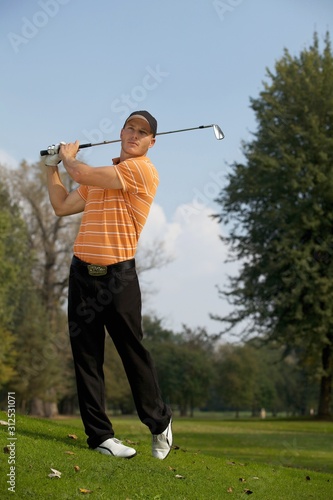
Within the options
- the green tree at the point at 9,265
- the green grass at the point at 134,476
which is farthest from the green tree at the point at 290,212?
the green grass at the point at 134,476

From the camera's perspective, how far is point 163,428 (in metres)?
5.62

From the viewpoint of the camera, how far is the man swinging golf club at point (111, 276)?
5.25m

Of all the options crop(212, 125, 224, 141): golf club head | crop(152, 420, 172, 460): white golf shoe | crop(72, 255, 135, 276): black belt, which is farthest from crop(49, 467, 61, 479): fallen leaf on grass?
crop(212, 125, 224, 141): golf club head

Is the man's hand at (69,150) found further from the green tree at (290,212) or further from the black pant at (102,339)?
the green tree at (290,212)

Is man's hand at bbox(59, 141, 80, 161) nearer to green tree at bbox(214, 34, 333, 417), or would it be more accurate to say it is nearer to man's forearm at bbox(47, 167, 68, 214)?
man's forearm at bbox(47, 167, 68, 214)

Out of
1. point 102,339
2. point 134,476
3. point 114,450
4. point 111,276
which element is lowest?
point 134,476

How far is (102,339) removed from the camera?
5594mm

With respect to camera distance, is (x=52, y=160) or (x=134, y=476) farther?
(x=52, y=160)

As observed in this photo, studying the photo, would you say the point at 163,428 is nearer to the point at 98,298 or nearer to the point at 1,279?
the point at 98,298

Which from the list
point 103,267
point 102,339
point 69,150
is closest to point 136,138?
point 69,150

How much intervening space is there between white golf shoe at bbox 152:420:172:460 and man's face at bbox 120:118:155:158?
239 centimetres

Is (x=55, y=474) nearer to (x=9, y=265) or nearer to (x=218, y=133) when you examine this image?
(x=218, y=133)

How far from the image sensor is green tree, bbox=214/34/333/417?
24.2 meters

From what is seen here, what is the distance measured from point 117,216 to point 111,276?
49 cm
